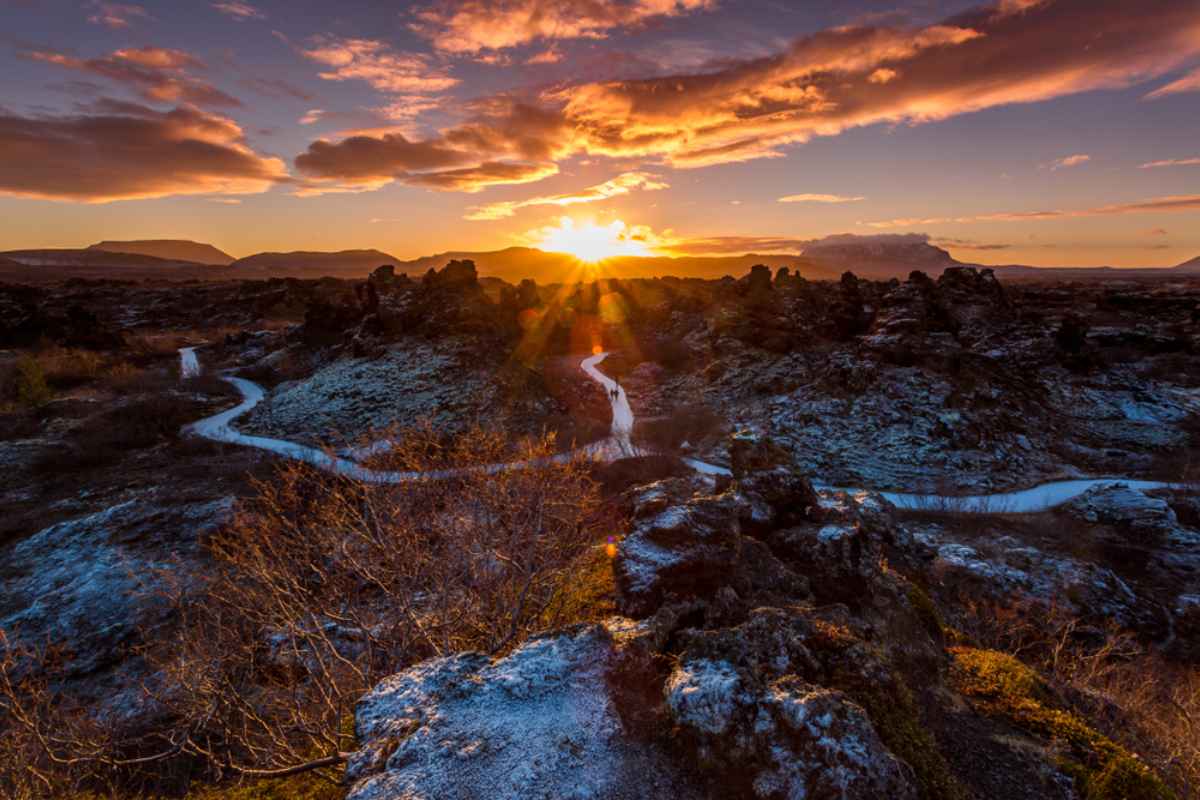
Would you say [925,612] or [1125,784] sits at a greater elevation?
[1125,784]

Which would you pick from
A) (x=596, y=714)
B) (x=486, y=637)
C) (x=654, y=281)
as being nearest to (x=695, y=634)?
(x=596, y=714)

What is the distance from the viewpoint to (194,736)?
15.2 metres

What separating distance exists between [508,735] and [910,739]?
5300 millimetres

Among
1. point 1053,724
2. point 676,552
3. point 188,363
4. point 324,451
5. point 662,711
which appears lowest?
point 324,451

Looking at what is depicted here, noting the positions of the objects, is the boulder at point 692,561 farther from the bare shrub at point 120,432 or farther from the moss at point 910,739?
the bare shrub at point 120,432

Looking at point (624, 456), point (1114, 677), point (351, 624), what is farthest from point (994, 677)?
point (624, 456)

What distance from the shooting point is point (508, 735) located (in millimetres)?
6422

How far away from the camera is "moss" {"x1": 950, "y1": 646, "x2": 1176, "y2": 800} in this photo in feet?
22.9

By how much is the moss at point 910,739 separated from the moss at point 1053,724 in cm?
199

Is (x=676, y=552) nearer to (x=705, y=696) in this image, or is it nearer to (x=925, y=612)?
(x=705, y=696)

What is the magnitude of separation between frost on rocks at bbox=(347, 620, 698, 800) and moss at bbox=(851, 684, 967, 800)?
9.66 feet

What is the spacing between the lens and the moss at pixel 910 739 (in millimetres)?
6566

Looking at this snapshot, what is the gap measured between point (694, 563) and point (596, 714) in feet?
14.0

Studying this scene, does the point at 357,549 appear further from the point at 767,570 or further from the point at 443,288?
the point at 443,288
